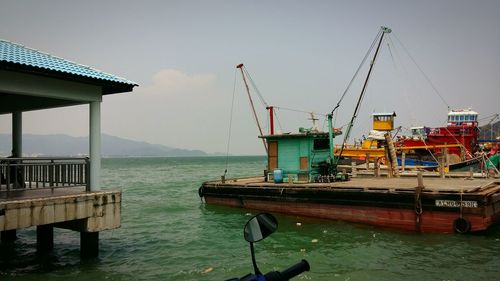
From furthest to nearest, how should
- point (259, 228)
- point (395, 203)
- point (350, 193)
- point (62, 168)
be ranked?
point (350, 193) < point (395, 203) < point (62, 168) < point (259, 228)

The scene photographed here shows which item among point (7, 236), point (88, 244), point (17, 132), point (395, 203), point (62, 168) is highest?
point (17, 132)

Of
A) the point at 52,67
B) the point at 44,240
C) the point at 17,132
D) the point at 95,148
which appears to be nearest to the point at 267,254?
the point at 95,148

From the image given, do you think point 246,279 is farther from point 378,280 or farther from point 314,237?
point 314,237

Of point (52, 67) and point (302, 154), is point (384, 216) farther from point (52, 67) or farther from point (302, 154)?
point (52, 67)

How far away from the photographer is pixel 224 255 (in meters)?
13.4

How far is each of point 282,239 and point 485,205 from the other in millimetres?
7374

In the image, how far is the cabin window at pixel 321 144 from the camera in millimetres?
21250

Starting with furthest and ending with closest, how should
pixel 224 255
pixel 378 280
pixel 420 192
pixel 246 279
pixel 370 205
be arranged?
1. pixel 370 205
2. pixel 420 192
3. pixel 224 255
4. pixel 378 280
5. pixel 246 279

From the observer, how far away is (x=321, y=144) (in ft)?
70.3

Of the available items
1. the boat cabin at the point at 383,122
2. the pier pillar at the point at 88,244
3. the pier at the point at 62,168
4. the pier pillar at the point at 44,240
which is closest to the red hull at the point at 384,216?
the pier at the point at 62,168

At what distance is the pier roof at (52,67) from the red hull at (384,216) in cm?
1037

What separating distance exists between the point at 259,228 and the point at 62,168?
9.64 meters

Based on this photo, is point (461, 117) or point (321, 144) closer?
point (321, 144)

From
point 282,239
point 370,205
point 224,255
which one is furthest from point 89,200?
point 370,205
